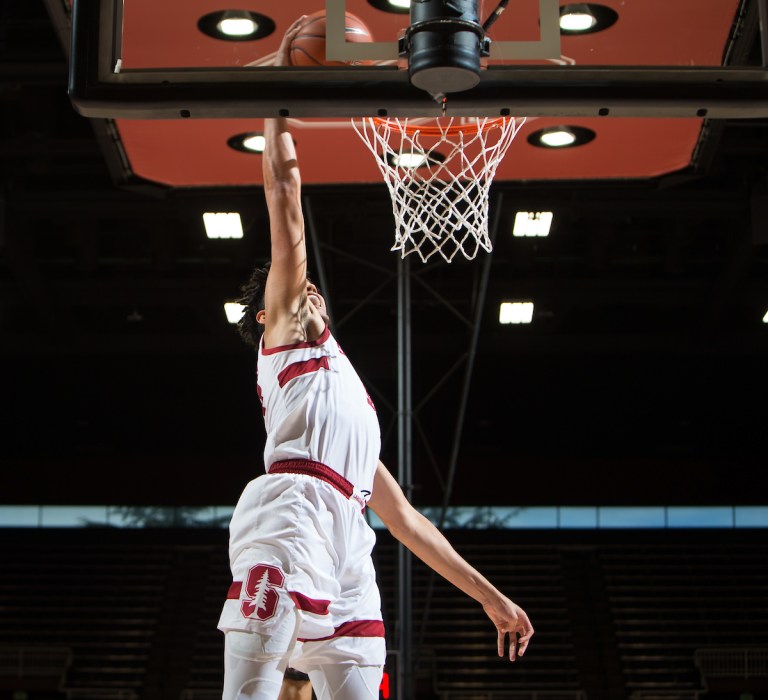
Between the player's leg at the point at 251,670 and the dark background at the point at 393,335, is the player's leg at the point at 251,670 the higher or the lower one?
the lower one

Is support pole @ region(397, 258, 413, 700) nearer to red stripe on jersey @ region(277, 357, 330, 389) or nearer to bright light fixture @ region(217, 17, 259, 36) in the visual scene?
bright light fixture @ region(217, 17, 259, 36)

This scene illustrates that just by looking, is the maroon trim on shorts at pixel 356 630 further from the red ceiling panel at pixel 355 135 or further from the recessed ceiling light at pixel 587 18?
the recessed ceiling light at pixel 587 18

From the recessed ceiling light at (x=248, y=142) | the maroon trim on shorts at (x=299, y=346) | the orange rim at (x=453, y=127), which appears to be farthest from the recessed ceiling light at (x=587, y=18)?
the recessed ceiling light at (x=248, y=142)

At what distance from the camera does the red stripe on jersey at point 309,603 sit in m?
3.08

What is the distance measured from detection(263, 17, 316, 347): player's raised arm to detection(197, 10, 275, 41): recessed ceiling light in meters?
1.66

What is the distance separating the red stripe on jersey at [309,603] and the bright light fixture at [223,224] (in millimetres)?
7868

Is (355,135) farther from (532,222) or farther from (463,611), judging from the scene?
(463,611)

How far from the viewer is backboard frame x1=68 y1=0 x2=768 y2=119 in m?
3.15

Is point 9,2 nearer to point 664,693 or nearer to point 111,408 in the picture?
point 111,408

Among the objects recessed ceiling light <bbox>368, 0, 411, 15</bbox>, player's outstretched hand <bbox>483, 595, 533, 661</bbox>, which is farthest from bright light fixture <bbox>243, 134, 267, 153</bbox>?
player's outstretched hand <bbox>483, 595, 533, 661</bbox>

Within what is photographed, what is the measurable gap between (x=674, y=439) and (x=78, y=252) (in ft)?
34.1

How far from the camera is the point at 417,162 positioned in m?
5.81

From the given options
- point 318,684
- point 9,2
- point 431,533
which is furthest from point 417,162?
point 9,2

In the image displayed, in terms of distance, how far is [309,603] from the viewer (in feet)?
10.2
